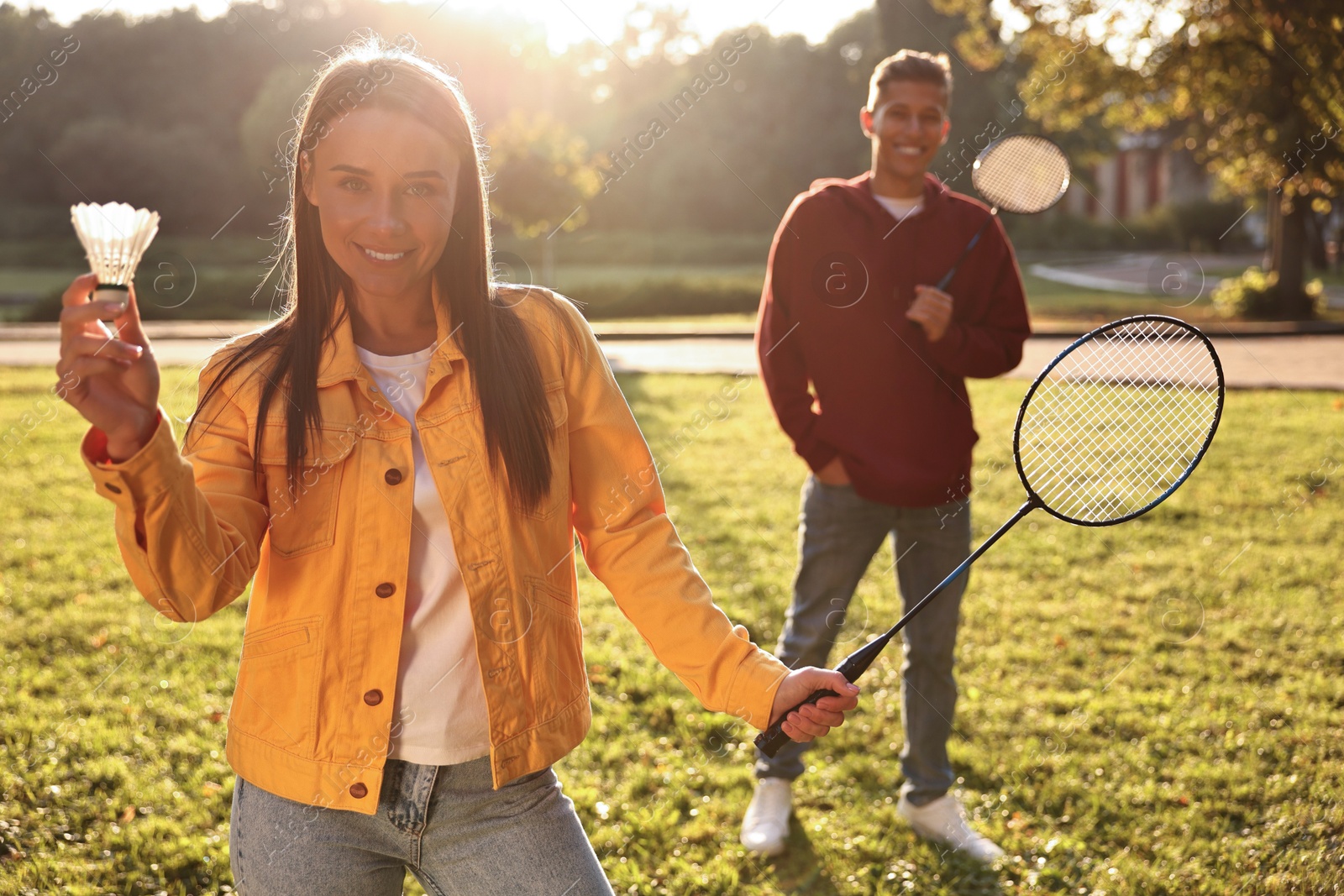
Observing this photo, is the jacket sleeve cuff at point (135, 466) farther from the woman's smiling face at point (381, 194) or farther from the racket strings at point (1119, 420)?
the racket strings at point (1119, 420)

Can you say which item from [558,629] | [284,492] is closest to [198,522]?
[284,492]

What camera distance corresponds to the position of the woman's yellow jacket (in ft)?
5.68

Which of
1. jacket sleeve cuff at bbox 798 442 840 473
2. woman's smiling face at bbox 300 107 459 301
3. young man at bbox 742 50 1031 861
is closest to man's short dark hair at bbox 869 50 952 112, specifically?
young man at bbox 742 50 1031 861

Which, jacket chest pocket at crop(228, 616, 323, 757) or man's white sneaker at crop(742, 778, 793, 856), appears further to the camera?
man's white sneaker at crop(742, 778, 793, 856)

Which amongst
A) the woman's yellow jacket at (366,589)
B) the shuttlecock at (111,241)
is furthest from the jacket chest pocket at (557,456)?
the shuttlecock at (111,241)

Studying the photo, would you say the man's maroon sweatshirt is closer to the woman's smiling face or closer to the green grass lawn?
the green grass lawn

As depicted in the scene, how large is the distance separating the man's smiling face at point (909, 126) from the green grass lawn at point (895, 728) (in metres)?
2.29

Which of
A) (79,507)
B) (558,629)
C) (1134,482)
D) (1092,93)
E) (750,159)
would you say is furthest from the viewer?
(750,159)

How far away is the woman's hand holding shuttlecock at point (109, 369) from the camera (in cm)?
131

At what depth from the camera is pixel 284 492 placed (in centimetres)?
177

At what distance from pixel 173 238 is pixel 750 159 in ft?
77.4

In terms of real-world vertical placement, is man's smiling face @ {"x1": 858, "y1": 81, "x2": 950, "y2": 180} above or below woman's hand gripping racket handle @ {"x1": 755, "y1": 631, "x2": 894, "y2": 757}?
above

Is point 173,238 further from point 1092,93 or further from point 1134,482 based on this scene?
point 1134,482

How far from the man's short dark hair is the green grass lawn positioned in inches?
99.9
